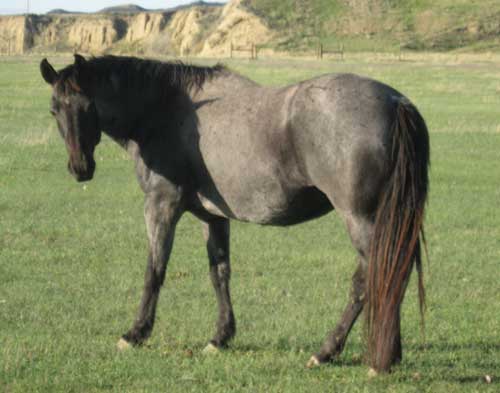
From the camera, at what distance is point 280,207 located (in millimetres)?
6859

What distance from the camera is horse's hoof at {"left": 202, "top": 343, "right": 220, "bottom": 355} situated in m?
7.14

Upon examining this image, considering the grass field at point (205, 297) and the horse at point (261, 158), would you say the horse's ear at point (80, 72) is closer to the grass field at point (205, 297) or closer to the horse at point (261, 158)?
the horse at point (261, 158)

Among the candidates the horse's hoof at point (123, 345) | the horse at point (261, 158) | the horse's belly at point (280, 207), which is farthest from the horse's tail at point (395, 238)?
the horse's hoof at point (123, 345)

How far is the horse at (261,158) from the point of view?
613 cm

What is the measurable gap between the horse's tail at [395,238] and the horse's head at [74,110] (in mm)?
2368

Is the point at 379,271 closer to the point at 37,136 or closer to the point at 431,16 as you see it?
the point at 37,136

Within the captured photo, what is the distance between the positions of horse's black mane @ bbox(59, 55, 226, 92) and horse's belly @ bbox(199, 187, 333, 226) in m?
1.07

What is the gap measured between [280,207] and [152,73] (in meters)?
1.67

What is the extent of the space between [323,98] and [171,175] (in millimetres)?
1491

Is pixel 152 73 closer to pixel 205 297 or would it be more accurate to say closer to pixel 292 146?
pixel 292 146

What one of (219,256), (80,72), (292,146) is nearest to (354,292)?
(292,146)

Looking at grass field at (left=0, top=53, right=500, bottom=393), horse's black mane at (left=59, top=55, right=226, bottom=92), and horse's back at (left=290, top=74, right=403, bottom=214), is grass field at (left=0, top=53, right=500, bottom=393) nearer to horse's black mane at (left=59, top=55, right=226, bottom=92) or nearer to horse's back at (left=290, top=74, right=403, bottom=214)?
horse's back at (left=290, top=74, right=403, bottom=214)

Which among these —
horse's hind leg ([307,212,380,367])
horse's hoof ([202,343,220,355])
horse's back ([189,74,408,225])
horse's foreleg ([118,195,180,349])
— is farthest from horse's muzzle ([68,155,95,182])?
horse's hind leg ([307,212,380,367])

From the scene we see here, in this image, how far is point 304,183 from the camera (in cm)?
662
